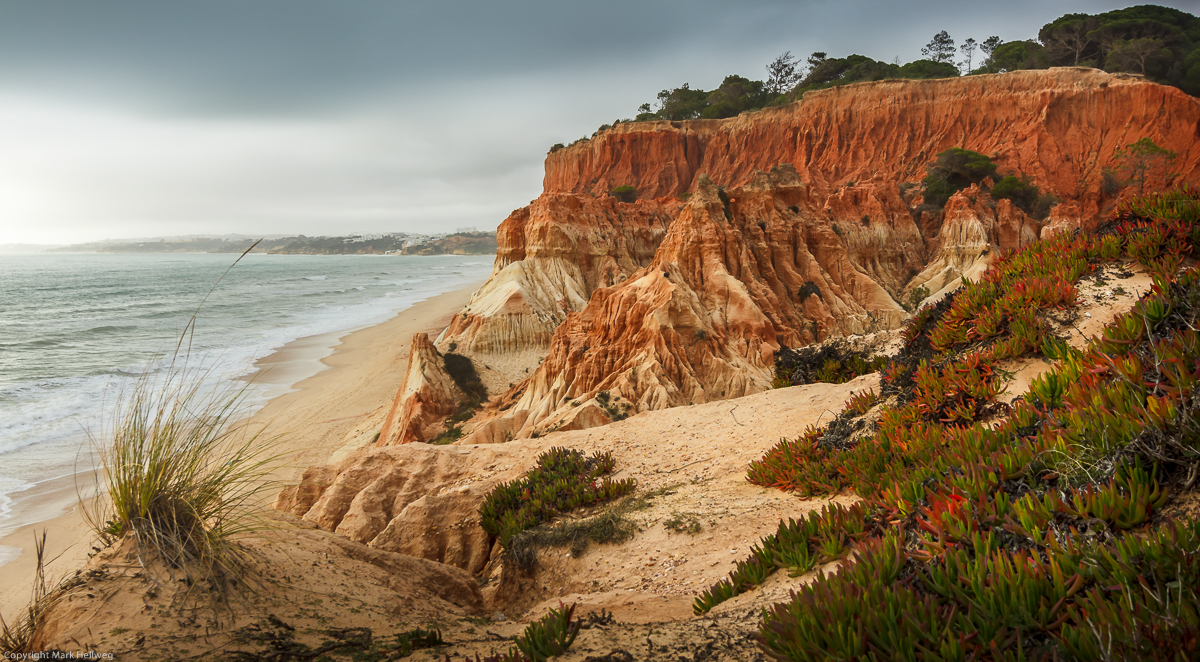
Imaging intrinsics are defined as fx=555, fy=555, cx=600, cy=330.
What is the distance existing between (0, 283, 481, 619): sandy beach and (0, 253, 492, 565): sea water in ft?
2.27

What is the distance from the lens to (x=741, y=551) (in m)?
4.98

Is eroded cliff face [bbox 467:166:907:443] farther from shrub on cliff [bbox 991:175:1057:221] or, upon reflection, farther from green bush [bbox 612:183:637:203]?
green bush [bbox 612:183:637:203]

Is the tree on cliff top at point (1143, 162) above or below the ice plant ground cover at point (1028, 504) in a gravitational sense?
above

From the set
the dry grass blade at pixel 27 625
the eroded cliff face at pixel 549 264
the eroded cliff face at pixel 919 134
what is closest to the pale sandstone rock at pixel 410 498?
the dry grass blade at pixel 27 625

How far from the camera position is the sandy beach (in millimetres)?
10727

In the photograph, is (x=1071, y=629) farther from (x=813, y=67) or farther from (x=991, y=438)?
(x=813, y=67)

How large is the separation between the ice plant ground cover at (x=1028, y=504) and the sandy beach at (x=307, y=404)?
5424 mm

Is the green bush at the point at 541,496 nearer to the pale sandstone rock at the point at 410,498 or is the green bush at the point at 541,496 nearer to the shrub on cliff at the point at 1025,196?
the pale sandstone rock at the point at 410,498

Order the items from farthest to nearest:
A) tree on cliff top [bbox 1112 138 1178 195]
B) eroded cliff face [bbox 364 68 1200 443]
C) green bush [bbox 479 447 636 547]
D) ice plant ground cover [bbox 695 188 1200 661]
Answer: tree on cliff top [bbox 1112 138 1178 195], eroded cliff face [bbox 364 68 1200 443], green bush [bbox 479 447 636 547], ice plant ground cover [bbox 695 188 1200 661]

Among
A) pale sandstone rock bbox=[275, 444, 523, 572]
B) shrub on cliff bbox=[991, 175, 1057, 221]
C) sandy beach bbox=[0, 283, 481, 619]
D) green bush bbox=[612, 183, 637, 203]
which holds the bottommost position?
sandy beach bbox=[0, 283, 481, 619]

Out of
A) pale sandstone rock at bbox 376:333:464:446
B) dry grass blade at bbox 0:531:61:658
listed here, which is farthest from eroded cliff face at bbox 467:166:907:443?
dry grass blade at bbox 0:531:61:658

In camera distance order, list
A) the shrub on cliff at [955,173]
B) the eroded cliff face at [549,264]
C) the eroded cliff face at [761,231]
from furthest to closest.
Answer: the shrub on cliff at [955,173], the eroded cliff face at [549,264], the eroded cliff face at [761,231]

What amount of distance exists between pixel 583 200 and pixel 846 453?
3025 cm

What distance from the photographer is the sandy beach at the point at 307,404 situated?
10.7m
